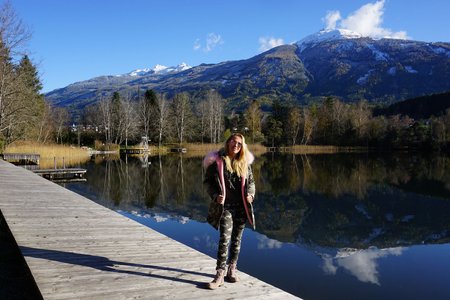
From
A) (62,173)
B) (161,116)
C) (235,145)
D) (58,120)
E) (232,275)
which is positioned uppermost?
(161,116)

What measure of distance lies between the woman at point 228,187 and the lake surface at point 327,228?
303cm

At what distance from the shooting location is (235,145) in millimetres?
5203

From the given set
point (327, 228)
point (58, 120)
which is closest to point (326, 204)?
point (327, 228)

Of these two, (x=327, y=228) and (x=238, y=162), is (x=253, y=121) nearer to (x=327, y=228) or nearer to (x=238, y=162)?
(x=327, y=228)

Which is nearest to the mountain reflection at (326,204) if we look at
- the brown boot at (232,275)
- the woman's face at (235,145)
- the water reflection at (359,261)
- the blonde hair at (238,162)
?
the water reflection at (359,261)

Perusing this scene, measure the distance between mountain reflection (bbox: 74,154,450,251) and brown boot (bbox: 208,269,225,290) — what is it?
449cm

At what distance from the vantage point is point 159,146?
67.2m

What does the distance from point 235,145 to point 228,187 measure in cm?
54

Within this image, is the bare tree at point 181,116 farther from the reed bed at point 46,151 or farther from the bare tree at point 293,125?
the reed bed at point 46,151

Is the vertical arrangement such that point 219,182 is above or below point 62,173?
above

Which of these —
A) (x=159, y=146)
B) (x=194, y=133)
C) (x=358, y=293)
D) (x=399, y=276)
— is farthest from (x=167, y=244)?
(x=194, y=133)

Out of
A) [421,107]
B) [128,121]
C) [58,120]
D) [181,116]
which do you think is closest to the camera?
[58,120]

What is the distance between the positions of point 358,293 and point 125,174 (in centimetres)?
2381

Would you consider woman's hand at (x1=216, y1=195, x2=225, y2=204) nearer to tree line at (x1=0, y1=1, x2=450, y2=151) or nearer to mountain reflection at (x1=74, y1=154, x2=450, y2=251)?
mountain reflection at (x1=74, y1=154, x2=450, y2=251)
